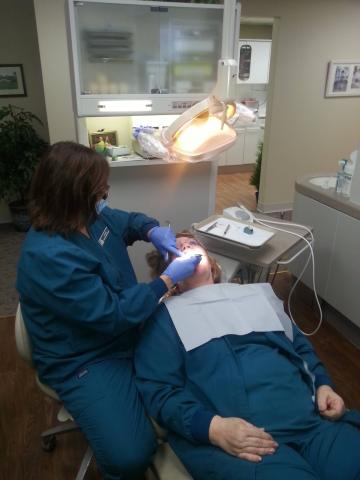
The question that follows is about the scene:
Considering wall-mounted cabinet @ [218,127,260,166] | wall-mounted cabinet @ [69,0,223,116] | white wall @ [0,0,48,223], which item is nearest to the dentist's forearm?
wall-mounted cabinet @ [69,0,223,116]

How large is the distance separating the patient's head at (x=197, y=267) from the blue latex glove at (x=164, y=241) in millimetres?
23

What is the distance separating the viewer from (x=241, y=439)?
983mm

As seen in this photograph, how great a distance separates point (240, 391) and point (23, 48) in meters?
3.47

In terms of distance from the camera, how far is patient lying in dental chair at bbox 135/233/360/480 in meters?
0.99

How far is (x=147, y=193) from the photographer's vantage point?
2398 mm

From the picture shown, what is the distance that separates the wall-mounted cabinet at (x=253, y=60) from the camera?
5484 millimetres

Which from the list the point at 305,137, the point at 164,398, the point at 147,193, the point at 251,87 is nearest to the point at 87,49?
the point at 147,193

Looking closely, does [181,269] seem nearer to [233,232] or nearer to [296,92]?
[233,232]

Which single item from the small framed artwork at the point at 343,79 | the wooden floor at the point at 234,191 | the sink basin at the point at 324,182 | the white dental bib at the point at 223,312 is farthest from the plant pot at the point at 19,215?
the small framed artwork at the point at 343,79

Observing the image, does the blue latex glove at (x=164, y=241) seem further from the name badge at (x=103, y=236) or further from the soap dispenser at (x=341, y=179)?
the soap dispenser at (x=341, y=179)

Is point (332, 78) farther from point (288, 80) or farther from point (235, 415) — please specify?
point (235, 415)

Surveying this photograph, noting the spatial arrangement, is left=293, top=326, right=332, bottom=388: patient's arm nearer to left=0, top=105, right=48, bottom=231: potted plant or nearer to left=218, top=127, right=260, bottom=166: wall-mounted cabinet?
left=0, top=105, right=48, bottom=231: potted plant

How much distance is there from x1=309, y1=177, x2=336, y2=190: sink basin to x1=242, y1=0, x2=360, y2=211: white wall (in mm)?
1794

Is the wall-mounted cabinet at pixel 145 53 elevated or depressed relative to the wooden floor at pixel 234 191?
elevated
